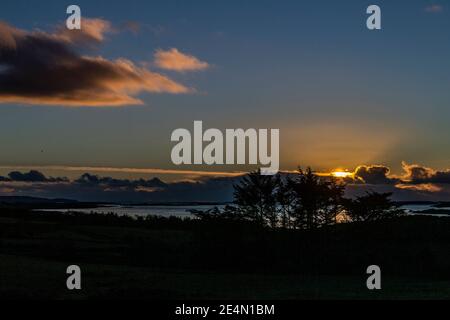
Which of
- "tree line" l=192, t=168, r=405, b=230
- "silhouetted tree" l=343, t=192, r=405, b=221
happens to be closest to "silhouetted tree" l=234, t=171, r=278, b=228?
"tree line" l=192, t=168, r=405, b=230

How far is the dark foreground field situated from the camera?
36.1 meters

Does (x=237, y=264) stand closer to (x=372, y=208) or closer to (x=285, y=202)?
(x=285, y=202)

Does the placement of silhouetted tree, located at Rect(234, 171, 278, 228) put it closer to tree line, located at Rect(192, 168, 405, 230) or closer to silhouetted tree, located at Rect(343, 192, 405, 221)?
tree line, located at Rect(192, 168, 405, 230)

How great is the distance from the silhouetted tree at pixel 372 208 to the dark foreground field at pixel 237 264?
3.58 feet

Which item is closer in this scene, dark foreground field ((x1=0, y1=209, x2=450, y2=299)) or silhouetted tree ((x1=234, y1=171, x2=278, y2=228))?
dark foreground field ((x1=0, y1=209, x2=450, y2=299))

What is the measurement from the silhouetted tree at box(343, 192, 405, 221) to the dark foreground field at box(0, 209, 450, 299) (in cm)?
109

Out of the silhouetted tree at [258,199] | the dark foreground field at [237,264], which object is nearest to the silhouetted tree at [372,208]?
the dark foreground field at [237,264]

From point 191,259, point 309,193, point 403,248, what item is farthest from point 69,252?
point 403,248

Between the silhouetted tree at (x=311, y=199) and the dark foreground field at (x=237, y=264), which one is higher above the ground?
the silhouetted tree at (x=311, y=199)

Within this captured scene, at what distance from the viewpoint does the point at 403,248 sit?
220 ft

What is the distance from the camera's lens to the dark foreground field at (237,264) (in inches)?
1421

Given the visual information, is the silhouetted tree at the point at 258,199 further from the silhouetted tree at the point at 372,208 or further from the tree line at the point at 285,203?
the silhouetted tree at the point at 372,208
